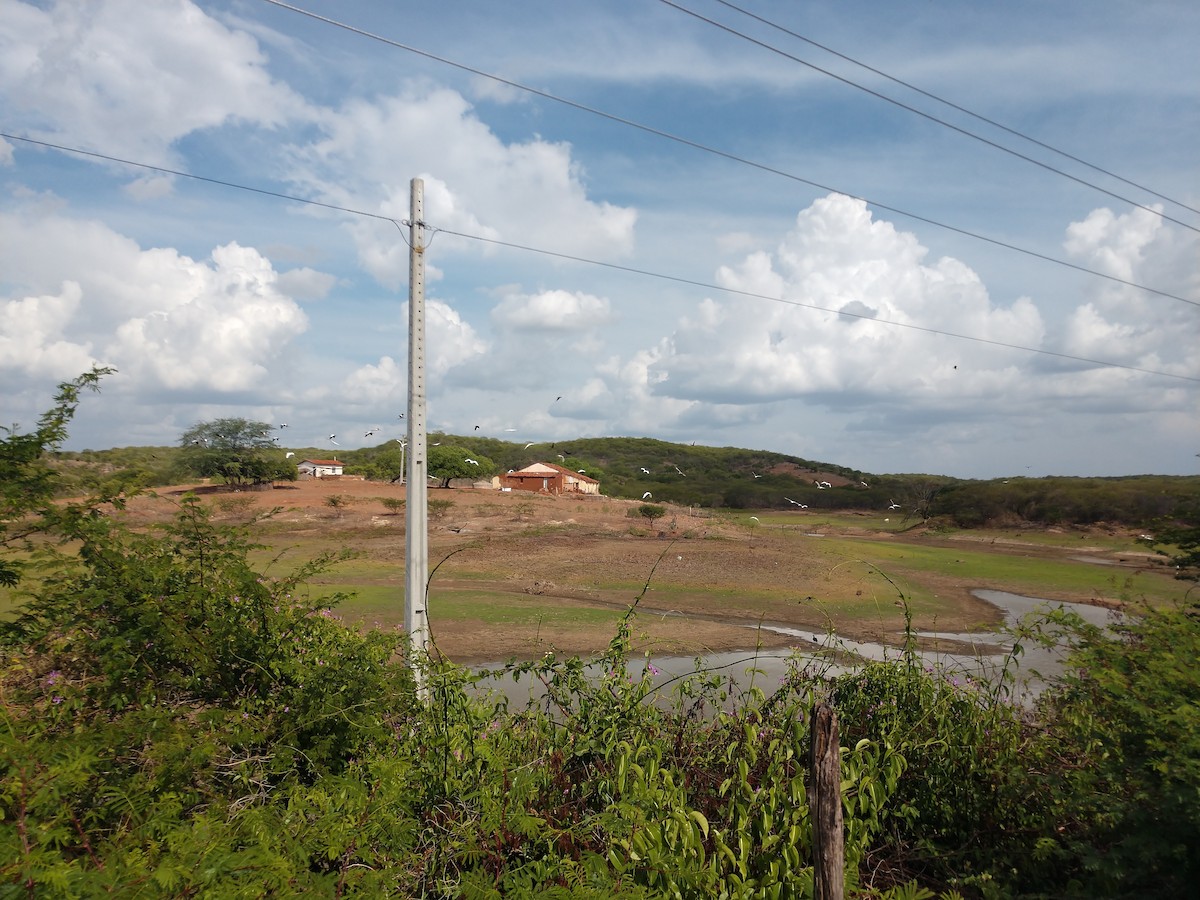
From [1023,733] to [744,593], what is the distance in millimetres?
18353

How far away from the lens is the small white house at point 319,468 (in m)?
56.4

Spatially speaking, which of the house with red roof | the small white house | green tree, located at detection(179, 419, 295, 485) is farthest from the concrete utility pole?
the small white house

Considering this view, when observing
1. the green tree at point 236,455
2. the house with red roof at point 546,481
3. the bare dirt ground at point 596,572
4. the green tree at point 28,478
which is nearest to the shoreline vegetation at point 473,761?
the green tree at point 28,478

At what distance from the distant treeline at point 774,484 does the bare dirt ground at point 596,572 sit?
217 centimetres

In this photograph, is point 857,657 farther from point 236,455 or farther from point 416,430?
point 236,455

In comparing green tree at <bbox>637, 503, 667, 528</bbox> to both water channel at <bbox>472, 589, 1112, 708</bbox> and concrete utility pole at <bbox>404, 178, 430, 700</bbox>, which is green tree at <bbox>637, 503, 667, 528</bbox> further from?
concrete utility pole at <bbox>404, 178, 430, 700</bbox>

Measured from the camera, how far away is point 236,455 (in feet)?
133

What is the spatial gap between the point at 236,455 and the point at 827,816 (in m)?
42.2

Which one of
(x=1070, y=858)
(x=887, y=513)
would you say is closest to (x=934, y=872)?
(x=1070, y=858)

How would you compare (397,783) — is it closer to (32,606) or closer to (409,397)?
(32,606)

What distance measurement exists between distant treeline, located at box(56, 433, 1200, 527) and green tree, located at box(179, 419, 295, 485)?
1.40 metres

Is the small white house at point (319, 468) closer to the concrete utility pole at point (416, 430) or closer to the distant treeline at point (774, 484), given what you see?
the distant treeline at point (774, 484)

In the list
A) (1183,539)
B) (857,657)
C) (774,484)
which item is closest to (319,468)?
(774,484)

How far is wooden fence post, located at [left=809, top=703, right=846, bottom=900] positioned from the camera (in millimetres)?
3164
